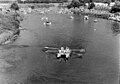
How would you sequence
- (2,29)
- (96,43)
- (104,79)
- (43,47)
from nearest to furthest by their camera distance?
(104,79), (43,47), (96,43), (2,29)

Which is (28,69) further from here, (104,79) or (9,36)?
(9,36)

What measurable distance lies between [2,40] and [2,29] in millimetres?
8237

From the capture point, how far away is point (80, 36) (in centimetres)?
4784

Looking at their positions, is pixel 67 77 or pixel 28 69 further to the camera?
pixel 28 69

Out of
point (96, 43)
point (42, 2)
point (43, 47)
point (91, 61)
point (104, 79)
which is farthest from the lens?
point (42, 2)

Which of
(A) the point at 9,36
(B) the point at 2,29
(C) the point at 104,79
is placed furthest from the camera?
(B) the point at 2,29

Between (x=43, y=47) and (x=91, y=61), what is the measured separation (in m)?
9.58

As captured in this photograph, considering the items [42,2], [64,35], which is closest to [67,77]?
[64,35]

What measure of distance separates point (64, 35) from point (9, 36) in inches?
401

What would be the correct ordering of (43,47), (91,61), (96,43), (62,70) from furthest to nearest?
(96,43)
(43,47)
(91,61)
(62,70)

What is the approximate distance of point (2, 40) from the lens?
42.4 metres

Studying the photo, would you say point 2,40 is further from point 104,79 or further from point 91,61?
point 104,79

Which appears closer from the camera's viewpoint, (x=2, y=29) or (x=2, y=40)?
(x=2, y=40)

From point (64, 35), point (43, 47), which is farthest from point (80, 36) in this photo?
point (43, 47)
